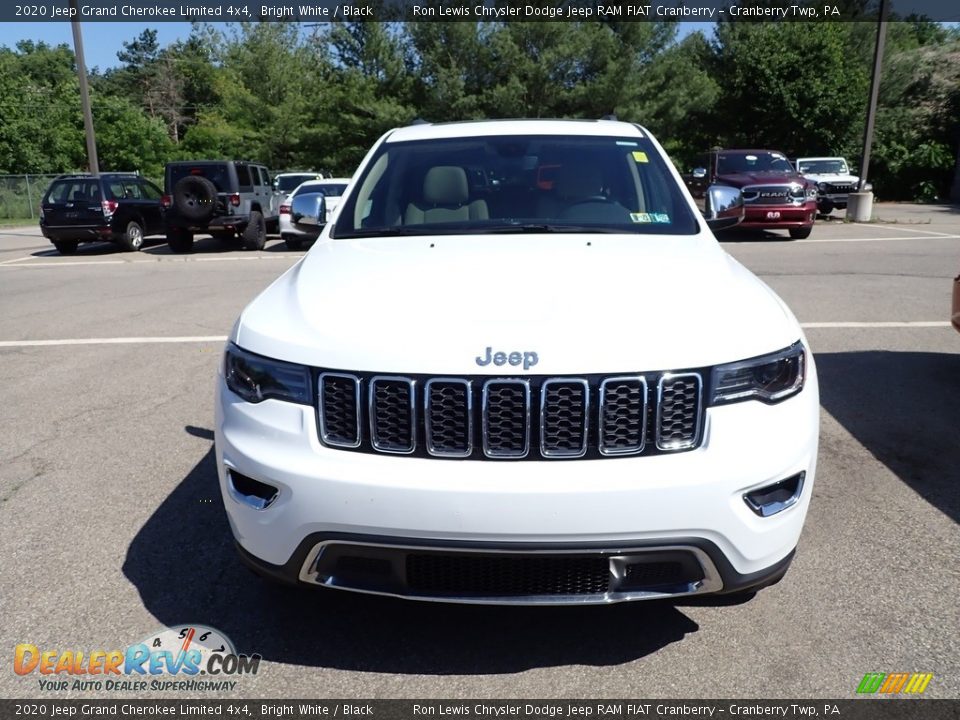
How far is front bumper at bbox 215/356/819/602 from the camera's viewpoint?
7.25 feet

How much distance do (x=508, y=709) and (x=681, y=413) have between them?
102cm

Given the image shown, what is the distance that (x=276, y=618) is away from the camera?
2.87 metres

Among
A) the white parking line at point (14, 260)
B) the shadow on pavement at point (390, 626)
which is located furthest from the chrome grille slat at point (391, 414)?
the white parking line at point (14, 260)

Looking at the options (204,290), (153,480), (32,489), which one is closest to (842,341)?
(153,480)

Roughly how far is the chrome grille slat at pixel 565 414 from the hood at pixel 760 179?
569 inches

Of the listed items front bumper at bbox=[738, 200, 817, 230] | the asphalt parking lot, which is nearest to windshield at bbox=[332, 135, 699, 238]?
the asphalt parking lot

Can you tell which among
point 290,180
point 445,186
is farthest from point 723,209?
point 290,180

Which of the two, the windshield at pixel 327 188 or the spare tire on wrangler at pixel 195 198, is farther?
the windshield at pixel 327 188

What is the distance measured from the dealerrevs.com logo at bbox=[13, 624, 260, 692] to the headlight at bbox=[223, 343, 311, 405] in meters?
0.89

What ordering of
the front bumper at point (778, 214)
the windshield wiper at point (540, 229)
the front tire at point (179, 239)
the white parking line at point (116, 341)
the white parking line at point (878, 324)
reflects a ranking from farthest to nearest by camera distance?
the front tire at point (179, 239) < the front bumper at point (778, 214) < the white parking line at point (878, 324) < the white parking line at point (116, 341) < the windshield wiper at point (540, 229)

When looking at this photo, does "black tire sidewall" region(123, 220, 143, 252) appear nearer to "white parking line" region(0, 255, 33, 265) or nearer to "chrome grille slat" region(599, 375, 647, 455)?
"white parking line" region(0, 255, 33, 265)

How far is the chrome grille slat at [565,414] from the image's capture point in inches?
89.7

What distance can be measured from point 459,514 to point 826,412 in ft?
12.0

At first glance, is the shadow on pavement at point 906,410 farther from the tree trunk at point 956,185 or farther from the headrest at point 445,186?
the tree trunk at point 956,185
